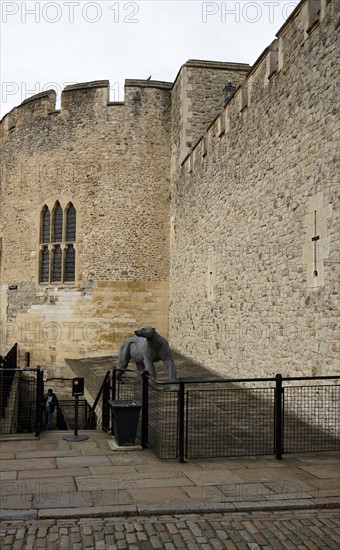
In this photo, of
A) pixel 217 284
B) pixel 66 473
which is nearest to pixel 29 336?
pixel 217 284

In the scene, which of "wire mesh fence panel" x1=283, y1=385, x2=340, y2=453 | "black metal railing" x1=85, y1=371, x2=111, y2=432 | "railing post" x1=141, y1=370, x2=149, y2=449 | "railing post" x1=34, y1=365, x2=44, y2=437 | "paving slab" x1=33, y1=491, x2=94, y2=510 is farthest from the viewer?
"black metal railing" x1=85, y1=371, x2=111, y2=432

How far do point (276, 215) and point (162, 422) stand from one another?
4.63 meters

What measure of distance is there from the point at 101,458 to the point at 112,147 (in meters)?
14.0

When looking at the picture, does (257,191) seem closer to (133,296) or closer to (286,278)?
(286,278)

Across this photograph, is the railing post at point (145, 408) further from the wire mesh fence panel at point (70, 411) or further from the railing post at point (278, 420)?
the wire mesh fence panel at point (70, 411)

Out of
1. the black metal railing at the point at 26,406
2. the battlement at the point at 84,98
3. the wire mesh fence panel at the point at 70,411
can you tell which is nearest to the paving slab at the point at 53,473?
the black metal railing at the point at 26,406

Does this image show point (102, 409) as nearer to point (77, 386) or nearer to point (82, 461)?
point (77, 386)

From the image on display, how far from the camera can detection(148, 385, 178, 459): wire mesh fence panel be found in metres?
6.54

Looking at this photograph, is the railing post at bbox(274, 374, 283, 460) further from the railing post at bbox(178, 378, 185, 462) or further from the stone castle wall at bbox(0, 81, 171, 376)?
the stone castle wall at bbox(0, 81, 171, 376)

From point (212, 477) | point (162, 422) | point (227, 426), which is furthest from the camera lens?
point (227, 426)

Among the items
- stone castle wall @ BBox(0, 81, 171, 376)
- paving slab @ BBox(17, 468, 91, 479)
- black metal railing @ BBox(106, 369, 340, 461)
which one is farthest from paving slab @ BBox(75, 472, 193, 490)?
stone castle wall @ BBox(0, 81, 171, 376)

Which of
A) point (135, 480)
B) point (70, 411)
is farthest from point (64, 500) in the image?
point (70, 411)

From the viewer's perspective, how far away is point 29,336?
777 inches

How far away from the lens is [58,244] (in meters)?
19.3
